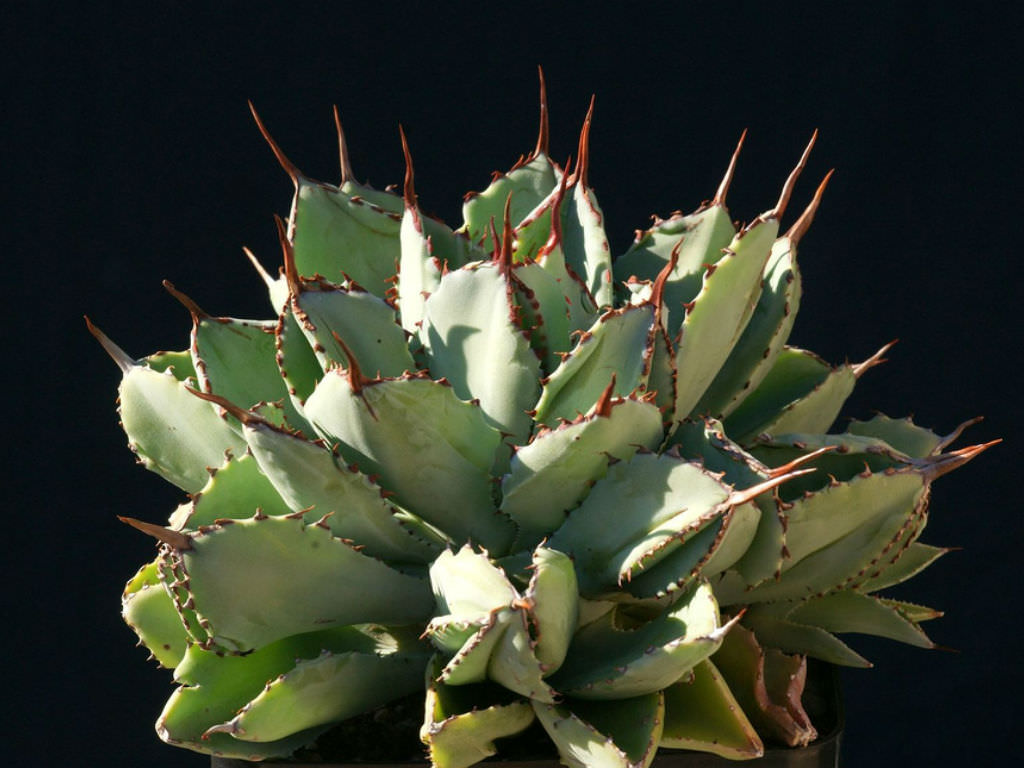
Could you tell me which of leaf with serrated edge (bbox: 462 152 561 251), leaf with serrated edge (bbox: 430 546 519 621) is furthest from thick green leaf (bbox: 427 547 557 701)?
leaf with serrated edge (bbox: 462 152 561 251)

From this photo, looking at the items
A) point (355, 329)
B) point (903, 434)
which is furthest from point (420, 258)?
point (903, 434)

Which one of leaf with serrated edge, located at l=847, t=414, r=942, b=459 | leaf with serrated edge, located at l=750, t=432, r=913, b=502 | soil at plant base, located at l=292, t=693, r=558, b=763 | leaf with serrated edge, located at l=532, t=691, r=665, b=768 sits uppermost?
leaf with serrated edge, located at l=750, t=432, r=913, b=502

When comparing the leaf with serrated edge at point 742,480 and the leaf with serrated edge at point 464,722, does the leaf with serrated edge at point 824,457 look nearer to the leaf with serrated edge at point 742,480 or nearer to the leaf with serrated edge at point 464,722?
the leaf with serrated edge at point 742,480

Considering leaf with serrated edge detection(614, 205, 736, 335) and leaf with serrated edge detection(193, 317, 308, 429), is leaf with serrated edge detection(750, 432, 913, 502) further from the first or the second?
leaf with serrated edge detection(193, 317, 308, 429)

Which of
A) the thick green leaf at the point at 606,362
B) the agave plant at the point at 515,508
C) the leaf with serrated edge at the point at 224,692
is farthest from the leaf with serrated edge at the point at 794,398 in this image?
the leaf with serrated edge at the point at 224,692

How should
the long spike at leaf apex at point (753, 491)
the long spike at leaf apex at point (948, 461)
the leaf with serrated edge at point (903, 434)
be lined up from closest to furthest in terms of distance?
the long spike at leaf apex at point (753, 491), the long spike at leaf apex at point (948, 461), the leaf with serrated edge at point (903, 434)

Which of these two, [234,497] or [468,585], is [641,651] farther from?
[234,497]
